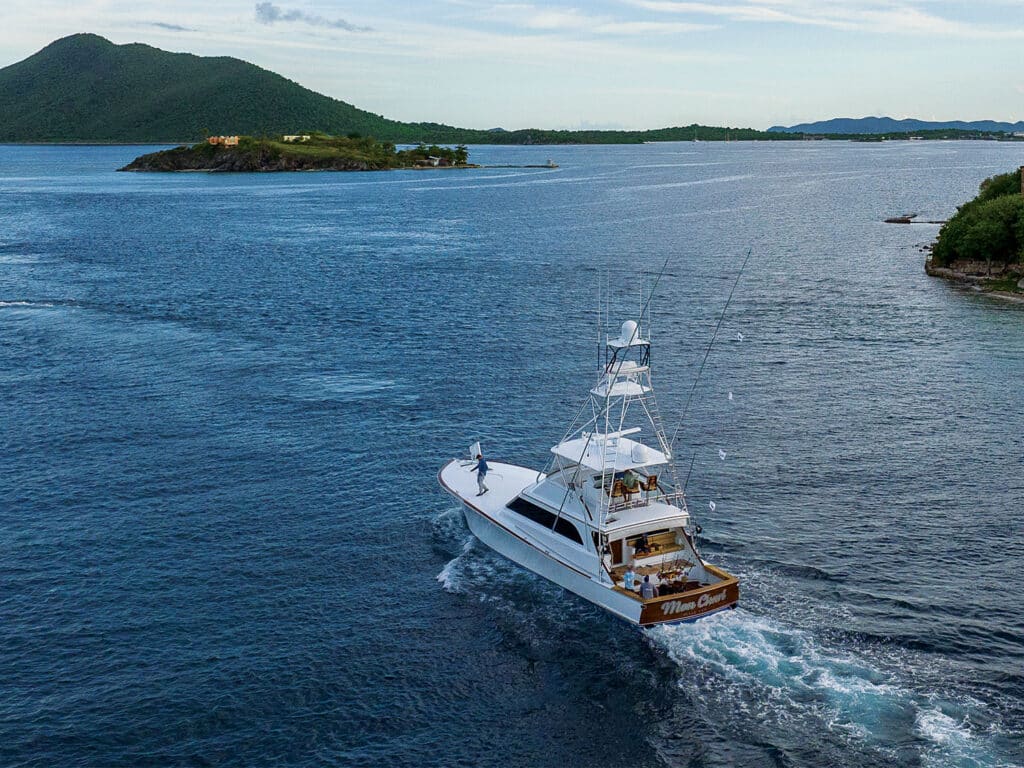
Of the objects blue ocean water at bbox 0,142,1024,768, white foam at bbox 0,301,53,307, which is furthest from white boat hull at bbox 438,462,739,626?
white foam at bbox 0,301,53,307

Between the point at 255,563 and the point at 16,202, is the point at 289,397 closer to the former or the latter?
the point at 255,563

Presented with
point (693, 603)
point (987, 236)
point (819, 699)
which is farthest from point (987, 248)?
point (819, 699)

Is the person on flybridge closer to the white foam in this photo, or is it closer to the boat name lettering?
the boat name lettering

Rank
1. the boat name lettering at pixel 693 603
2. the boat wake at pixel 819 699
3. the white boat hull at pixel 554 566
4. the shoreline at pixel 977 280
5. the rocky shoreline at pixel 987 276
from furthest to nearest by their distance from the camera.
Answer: the rocky shoreline at pixel 987 276 → the shoreline at pixel 977 280 → the white boat hull at pixel 554 566 → the boat name lettering at pixel 693 603 → the boat wake at pixel 819 699

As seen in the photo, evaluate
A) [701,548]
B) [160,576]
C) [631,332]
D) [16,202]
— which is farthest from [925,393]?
[16,202]

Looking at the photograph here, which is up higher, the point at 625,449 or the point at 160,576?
the point at 625,449

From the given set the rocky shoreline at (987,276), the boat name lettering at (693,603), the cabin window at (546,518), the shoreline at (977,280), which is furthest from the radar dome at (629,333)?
the rocky shoreline at (987,276)

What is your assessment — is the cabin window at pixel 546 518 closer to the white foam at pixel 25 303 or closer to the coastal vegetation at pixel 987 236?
the white foam at pixel 25 303
